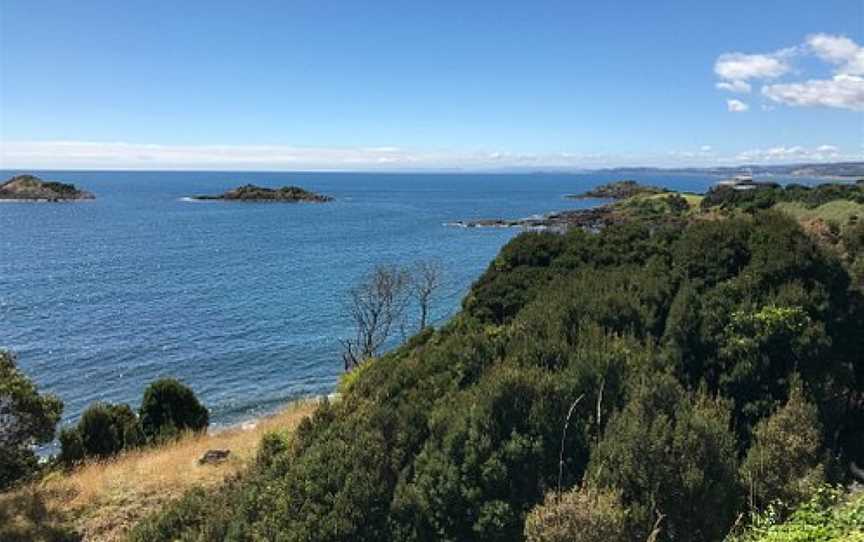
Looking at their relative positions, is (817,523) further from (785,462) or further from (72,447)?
(72,447)

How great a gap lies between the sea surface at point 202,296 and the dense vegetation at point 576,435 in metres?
18.8

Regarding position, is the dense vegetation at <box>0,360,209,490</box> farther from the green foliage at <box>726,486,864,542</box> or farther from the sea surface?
the green foliage at <box>726,486,864,542</box>

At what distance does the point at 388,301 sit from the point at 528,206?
11917 cm

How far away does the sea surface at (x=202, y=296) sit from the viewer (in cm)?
3322

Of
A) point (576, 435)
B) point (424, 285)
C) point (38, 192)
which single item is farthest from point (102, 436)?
point (38, 192)

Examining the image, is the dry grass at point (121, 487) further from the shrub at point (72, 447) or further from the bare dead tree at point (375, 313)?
the bare dead tree at point (375, 313)

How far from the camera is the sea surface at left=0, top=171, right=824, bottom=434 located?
33.2 m

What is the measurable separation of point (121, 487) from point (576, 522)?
9.73 m

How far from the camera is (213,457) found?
1528cm

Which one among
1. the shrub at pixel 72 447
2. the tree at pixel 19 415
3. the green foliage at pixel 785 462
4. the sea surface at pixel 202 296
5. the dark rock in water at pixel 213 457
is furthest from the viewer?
the sea surface at pixel 202 296

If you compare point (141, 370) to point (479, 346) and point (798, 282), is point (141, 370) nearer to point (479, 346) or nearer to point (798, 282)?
point (479, 346)

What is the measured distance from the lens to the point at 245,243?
275 ft

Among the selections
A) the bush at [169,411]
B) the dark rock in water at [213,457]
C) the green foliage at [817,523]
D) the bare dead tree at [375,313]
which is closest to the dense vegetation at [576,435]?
the green foliage at [817,523]

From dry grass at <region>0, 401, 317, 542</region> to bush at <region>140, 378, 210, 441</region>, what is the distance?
4251 mm
